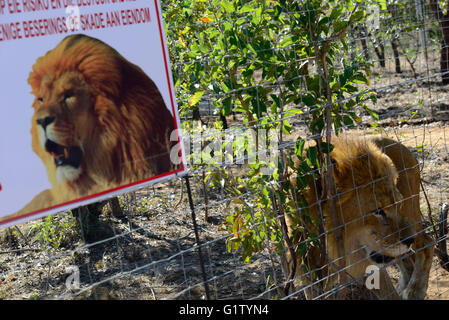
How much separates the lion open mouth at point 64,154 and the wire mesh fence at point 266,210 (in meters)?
0.30

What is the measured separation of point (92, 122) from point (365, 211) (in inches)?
90.5

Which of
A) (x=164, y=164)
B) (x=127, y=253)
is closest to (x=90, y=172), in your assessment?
(x=164, y=164)

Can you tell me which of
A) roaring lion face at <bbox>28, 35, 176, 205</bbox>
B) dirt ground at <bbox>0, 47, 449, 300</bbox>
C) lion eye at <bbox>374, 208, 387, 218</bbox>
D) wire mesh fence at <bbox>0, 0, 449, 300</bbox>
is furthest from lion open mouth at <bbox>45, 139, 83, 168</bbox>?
lion eye at <bbox>374, 208, 387, 218</bbox>

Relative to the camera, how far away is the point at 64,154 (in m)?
2.00

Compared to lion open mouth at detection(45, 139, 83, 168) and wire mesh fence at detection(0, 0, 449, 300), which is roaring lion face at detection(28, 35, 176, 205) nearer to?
lion open mouth at detection(45, 139, 83, 168)

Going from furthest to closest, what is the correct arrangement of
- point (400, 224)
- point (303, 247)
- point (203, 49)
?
point (400, 224)
point (303, 247)
point (203, 49)

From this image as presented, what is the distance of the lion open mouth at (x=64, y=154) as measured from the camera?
1941mm

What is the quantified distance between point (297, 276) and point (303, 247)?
0.40 m

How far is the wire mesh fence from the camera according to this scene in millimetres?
2842

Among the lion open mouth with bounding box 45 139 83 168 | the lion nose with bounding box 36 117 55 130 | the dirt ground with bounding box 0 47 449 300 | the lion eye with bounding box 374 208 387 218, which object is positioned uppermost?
the lion nose with bounding box 36 117 55 130

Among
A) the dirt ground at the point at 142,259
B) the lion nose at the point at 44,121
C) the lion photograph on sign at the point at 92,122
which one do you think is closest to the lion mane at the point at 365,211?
the dirt ground at the point at 142,259

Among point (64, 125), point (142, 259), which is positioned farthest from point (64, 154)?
point (142, 259)

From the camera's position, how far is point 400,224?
12.2 ft
